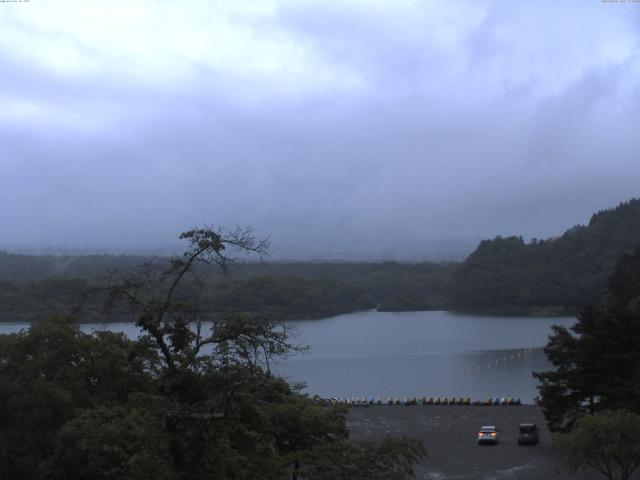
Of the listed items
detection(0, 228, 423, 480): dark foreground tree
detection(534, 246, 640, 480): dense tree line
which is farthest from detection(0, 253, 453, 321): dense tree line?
detection(0, 228, 423, 480): dark foreground tree

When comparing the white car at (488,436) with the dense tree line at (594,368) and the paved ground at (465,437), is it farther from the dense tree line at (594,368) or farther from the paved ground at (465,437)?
the dense tree line at (594,368)

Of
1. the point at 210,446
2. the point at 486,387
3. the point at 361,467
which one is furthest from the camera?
the point at 486,387

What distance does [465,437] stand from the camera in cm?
2197

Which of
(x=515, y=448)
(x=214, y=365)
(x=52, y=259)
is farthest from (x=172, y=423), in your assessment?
(x=52, y=259)

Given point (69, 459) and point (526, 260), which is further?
point (526, 260)

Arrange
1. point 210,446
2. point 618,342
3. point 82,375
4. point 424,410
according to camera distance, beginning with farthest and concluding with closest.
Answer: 1. point 424,410
2. point 618,342
3. point 82,375
4. point 210,446

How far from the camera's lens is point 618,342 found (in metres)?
20.0

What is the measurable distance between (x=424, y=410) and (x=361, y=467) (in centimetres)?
2107

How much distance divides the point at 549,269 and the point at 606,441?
7661cm

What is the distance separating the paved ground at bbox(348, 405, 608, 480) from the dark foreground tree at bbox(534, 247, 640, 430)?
1.21 metres

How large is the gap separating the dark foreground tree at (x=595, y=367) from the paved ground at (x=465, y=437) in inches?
47.7

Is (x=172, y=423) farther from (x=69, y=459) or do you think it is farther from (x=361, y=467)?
(x=69, y=459)

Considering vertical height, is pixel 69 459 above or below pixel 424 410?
above

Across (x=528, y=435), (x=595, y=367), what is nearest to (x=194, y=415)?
(x=595, y=367)
